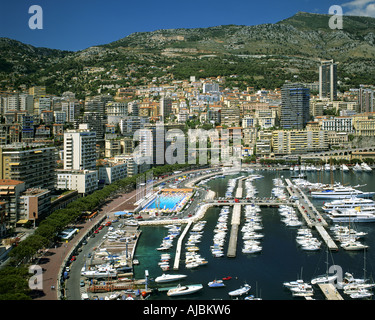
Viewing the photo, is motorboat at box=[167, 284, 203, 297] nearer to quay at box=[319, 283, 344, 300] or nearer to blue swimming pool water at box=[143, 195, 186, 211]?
quay at box=[319, 283, 344, 300]

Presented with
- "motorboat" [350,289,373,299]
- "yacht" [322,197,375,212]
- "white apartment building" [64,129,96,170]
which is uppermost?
"white apartment building" [64,129,96,170]

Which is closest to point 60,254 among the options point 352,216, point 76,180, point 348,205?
point 76,180

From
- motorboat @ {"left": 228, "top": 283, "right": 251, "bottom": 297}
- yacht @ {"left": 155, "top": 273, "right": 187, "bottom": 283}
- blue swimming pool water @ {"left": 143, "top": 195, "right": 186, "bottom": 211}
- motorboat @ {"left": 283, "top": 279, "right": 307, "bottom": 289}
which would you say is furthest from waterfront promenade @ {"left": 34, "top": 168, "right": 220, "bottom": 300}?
motorboat @ {"left": 283, "top": 279, "right": 307, "bottom": 289}

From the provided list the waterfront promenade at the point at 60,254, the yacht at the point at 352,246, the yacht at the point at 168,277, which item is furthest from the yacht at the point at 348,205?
the yacht at the point at 168,277

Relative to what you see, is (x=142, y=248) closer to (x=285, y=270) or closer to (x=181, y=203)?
(x=285, y=270)

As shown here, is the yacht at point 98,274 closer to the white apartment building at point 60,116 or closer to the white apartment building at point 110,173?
the white apartment building at point 110,173
